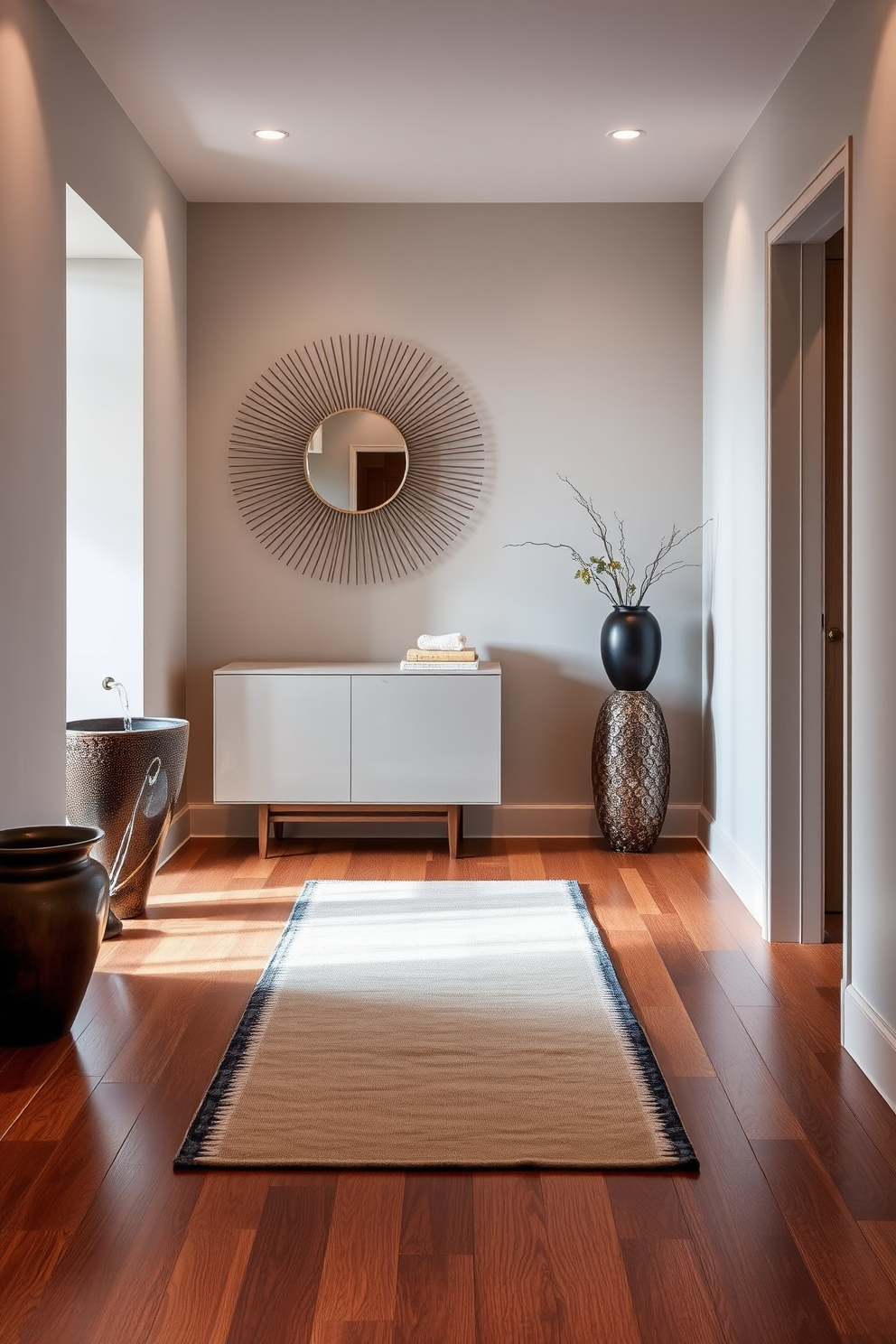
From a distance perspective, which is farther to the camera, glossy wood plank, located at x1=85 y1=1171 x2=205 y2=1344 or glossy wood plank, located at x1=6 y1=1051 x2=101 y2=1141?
glossy wood plank, located at x1=6 y1=1051 x2=101 y2=1141

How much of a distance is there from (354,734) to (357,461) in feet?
3.84

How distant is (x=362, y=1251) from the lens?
6.31 feet

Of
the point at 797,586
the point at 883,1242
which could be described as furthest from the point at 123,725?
the point at 883,1242

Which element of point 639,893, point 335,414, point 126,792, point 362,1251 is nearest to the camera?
point 362,1251

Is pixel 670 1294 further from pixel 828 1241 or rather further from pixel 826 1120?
pixel 826 1120

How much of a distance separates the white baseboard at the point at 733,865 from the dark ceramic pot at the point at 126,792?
1.87m

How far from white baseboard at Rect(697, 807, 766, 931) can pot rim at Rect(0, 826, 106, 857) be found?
2.01 metres

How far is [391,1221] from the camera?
2.02 m

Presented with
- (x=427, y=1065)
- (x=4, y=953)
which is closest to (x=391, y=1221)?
(x=427, y=1065)

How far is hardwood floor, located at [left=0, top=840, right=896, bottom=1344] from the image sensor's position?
1751mm

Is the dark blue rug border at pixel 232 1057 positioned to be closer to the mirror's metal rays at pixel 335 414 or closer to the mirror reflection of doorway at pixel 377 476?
the mirror's metal rays at pixel 335 414

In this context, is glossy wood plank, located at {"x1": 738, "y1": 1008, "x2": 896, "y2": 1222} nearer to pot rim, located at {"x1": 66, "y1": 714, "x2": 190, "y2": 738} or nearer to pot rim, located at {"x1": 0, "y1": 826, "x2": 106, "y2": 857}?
pot rim, located at {"x1": 0, "y1": 826, "x2": 106, "y2": 857}

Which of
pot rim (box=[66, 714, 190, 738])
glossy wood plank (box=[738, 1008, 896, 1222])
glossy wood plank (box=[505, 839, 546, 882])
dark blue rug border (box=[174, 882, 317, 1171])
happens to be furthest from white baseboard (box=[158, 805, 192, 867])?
glossy wood plank (box=[738, 1008, 896, 1222])

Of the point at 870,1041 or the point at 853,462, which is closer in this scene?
the point at 870,1041
